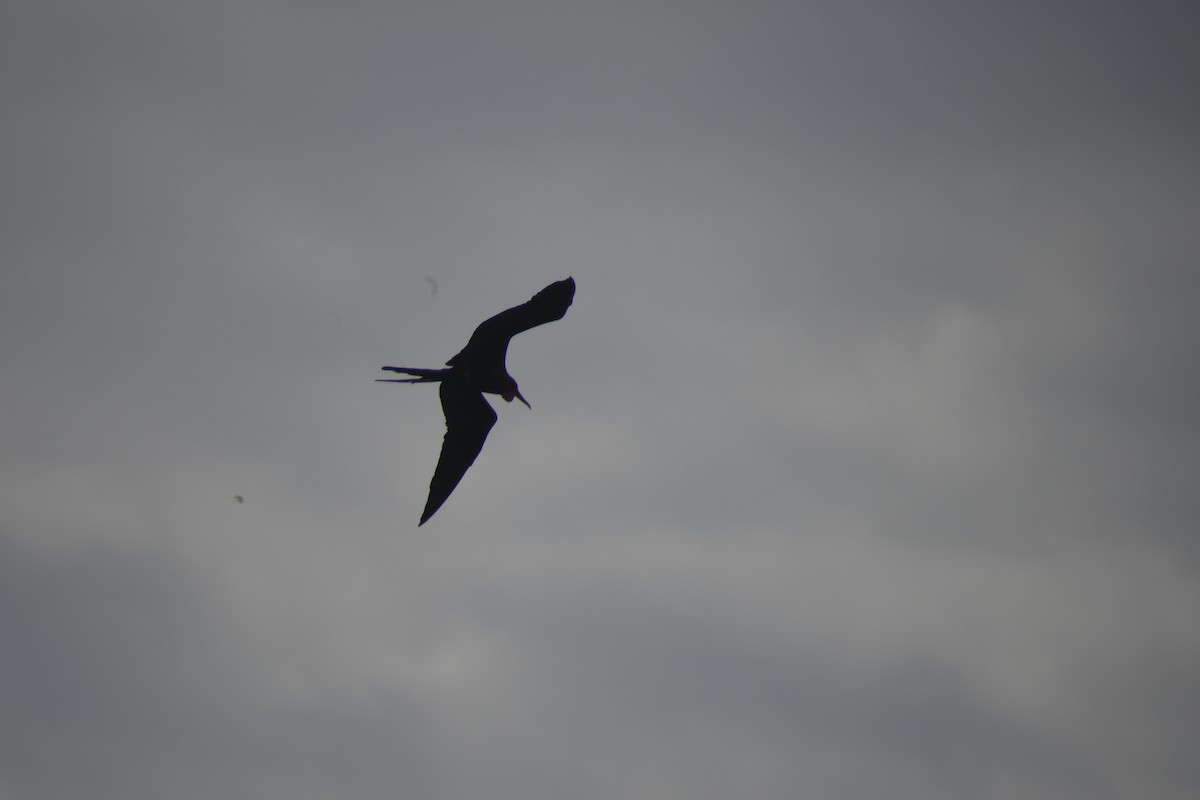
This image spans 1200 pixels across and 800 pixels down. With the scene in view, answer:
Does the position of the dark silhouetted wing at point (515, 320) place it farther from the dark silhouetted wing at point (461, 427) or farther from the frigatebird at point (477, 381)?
the dark silhouetted wing at point (461, 427)

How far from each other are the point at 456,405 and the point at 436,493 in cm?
204

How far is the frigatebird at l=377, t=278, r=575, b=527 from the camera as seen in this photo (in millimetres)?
17125

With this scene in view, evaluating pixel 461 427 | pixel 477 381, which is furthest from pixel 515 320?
pixel 461 427

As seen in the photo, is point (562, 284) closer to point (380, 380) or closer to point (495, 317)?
point (495, 317)

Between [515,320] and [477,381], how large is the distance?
1632 millimetres

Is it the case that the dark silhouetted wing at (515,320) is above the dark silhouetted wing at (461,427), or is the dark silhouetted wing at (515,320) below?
above

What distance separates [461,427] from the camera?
1797 cm

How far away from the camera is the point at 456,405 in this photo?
18.0 metres

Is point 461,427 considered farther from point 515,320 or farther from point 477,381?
point 515,320

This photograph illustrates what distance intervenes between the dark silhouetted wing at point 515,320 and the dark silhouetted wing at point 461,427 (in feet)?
2.45

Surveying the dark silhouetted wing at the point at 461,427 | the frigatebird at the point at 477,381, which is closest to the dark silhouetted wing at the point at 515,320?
the frigatebird at the point at 477,381

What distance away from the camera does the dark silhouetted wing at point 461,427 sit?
17547 mm

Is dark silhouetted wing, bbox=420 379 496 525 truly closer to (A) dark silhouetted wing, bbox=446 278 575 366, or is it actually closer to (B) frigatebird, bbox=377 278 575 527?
(B) frigatebird, bbox=377 278 575 527

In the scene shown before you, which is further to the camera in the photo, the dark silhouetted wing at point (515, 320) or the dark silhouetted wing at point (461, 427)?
the dark silhouetted wing at point (461, 427)
